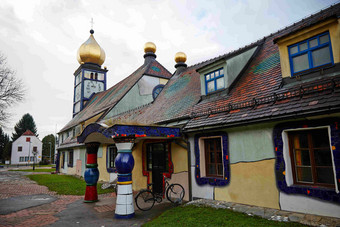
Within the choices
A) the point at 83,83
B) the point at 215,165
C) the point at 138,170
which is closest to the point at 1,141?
the point at 83,83

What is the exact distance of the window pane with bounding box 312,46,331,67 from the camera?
6.32m

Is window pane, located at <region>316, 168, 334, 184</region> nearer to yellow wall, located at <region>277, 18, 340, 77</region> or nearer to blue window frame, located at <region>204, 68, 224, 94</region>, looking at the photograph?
yellow wall, located at <region>277, 18, 340, 77</region>

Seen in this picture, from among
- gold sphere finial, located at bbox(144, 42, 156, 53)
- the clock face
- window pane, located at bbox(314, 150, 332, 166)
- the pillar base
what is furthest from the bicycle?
the clock face

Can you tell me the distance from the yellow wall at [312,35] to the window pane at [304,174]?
9.11 ft

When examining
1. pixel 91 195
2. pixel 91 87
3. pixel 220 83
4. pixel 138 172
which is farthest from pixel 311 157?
pixel 91 87

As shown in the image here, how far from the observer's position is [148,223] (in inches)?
243

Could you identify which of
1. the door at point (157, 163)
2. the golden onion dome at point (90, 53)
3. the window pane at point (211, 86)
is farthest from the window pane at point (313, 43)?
the golden onion dome at point (90, 53)

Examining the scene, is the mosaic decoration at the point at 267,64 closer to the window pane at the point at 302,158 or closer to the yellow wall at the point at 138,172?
the window pane at the point at 302,158

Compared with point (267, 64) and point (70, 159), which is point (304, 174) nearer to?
point (267, 64)

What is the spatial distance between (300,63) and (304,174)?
10.4ft

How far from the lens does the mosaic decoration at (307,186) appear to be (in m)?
5.19

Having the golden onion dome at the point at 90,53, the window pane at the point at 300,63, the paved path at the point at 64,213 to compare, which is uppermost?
the golden onion dome at the point at 90,53

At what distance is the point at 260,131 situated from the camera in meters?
6.66

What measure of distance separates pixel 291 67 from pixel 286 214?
13.5ft
